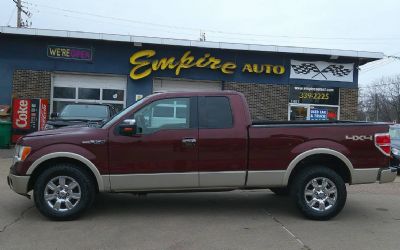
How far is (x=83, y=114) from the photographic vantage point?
530 inches

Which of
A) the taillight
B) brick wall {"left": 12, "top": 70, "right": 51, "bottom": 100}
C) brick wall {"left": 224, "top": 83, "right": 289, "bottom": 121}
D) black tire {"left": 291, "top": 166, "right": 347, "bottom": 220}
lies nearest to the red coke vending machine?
brick wall {"left": 12, "top": 70, "right": 51, "bottom": 100}

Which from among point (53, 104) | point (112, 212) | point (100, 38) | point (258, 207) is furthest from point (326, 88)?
point (112, 212)

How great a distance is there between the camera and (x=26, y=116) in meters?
17.8

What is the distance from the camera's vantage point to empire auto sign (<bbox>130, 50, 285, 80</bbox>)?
19.7m

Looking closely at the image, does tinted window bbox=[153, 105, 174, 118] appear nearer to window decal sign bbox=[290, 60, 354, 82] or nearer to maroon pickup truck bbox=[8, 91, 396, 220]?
maroon pickup truck bbox=[8, 91, 396, 220]

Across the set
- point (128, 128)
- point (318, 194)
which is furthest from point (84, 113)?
point (318, 194)

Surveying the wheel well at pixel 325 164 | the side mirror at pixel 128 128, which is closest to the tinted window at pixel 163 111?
the side mirror at pixel 128 128

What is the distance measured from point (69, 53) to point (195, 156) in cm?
1383

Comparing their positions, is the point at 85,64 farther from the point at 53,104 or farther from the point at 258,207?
the point at 258,207

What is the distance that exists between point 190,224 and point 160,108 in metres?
1.74

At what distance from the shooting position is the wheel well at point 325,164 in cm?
716

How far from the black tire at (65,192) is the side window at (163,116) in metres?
1.08

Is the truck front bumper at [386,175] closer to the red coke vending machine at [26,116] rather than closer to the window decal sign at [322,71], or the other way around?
the red coke vending machine at [26,116]

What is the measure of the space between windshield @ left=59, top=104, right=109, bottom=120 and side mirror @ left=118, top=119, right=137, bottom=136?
6.66 metres
